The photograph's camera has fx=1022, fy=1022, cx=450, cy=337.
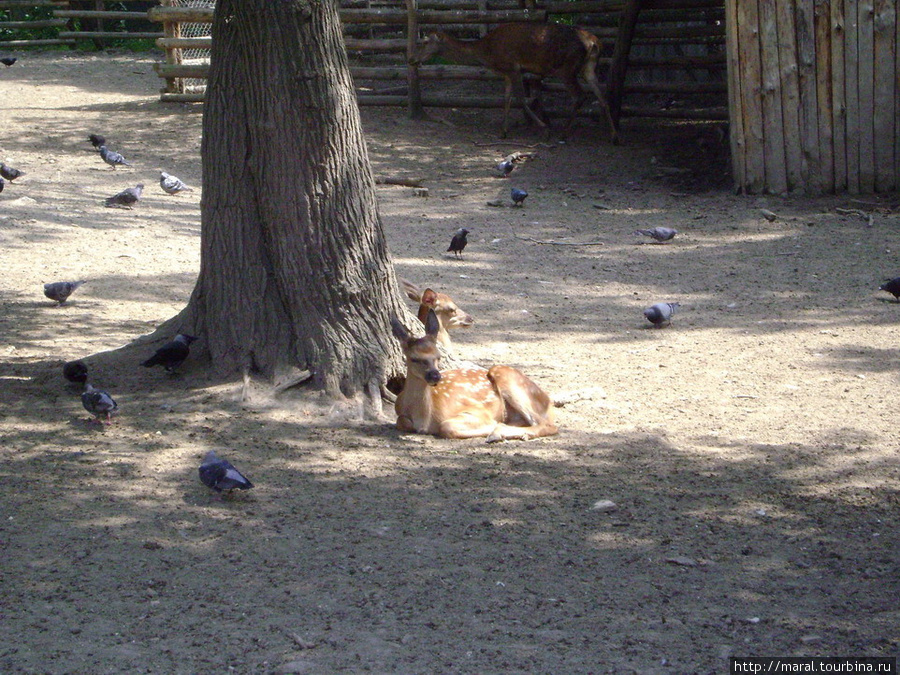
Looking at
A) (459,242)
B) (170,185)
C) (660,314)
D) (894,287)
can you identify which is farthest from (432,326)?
(170,185)

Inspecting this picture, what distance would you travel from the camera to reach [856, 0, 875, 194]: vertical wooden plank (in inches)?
423

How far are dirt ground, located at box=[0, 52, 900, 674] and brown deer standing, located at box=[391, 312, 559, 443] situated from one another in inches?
6.3

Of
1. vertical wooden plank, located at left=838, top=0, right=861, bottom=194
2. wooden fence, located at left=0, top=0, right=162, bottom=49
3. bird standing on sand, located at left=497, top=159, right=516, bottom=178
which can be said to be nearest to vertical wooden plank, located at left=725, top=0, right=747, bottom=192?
vertical wooden plank, located at left=838, top=0, right=861, bottom=194

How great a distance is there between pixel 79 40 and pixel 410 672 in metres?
25.3

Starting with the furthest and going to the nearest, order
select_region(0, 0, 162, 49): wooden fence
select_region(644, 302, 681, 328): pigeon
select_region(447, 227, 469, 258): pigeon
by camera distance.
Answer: select_region(0, 0, 162, 49): wooden fence → select_region(447, 227, 469, 258): pigeon → select_region(644, 302, 681, 328): pigeon

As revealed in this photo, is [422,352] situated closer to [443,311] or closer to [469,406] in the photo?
[469,406]

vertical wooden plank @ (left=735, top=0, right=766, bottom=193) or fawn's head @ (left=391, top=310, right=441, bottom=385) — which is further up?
vertical wooden plank @ (left=735, top=0, right=766, bottom=193)

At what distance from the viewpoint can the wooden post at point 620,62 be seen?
14586 millimetres

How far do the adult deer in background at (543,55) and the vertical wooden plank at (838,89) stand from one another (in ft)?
13.3

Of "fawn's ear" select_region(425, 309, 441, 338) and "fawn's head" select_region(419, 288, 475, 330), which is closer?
"fawn's ear" select_region(425, 309, 441, 338)

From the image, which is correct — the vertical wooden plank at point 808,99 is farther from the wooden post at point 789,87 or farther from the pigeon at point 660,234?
the pigeon at point 660,234

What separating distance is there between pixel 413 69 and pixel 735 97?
5758mm

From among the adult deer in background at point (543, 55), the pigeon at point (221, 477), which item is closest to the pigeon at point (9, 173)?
the adult deer in background at point (543, 55)

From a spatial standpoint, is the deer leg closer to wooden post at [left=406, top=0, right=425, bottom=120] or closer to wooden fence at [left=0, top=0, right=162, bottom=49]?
wooden post at [left=406, top=0, right=425, bottom=120]
